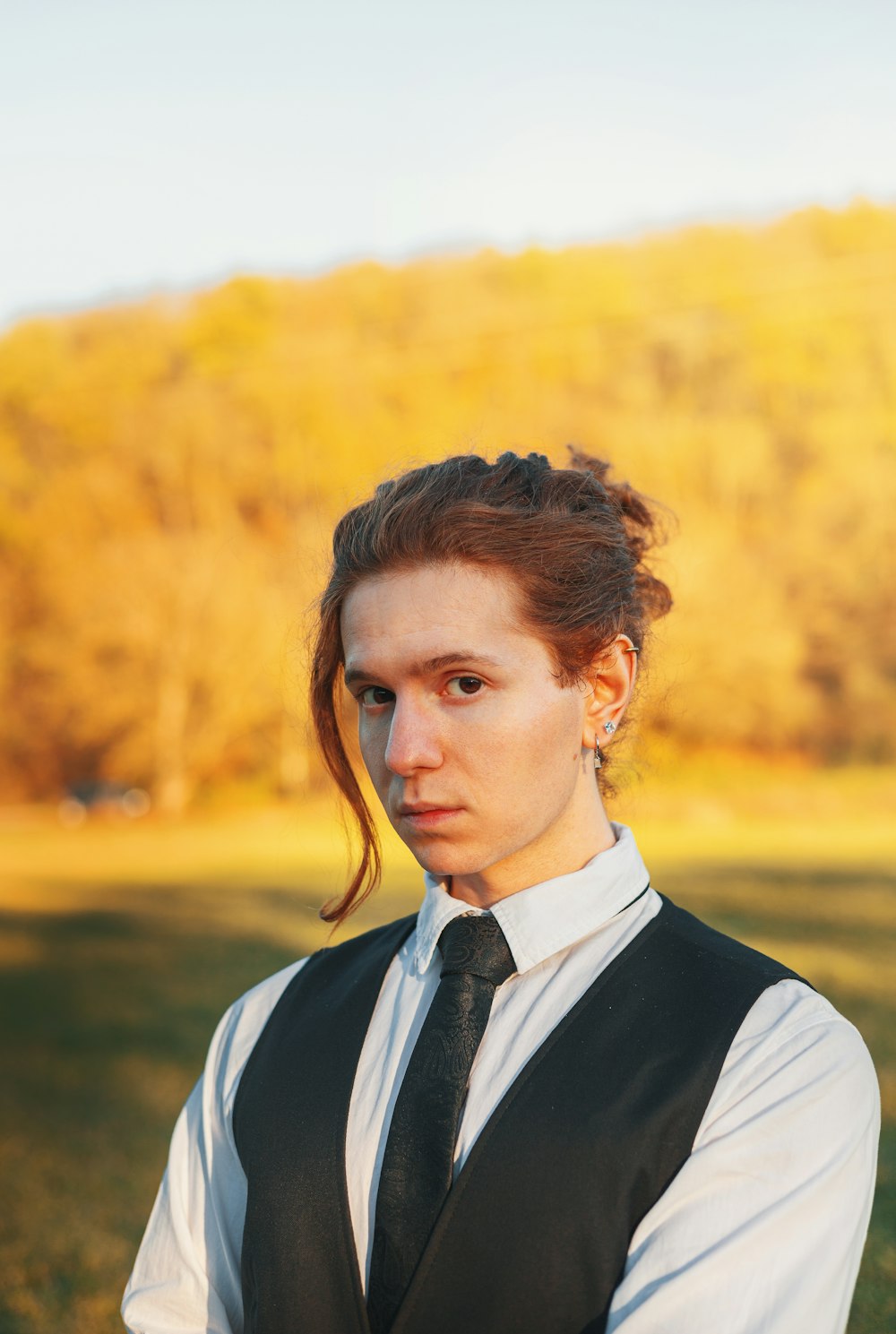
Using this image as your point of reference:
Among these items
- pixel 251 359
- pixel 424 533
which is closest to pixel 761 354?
pixel 251 359

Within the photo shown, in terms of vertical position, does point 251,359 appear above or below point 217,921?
above

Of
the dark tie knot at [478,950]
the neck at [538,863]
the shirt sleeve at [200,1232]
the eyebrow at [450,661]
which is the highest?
the eyebrow at [450,661]

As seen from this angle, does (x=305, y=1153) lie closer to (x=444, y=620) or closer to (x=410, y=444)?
(x=444, y=620)

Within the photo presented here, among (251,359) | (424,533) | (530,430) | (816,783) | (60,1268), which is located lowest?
(60,1268)

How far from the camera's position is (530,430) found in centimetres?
732

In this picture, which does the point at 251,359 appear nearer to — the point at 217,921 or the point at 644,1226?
the point at 217,921

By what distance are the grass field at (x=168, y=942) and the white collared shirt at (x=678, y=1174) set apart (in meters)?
2.30

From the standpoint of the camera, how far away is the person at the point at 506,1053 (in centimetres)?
87

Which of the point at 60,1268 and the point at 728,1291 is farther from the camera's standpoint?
the point at 60,1268

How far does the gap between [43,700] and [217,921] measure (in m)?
1.83

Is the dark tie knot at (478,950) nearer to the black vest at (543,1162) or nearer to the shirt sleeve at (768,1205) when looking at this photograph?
the black vest at (543,1162)

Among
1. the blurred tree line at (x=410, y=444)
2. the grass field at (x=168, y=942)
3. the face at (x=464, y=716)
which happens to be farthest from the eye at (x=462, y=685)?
the blurred tree line at (x=410, y=444)

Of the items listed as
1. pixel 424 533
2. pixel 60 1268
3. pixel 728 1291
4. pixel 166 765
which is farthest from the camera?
pixel 166 765

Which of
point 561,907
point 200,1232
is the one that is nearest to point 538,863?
point 561,907
